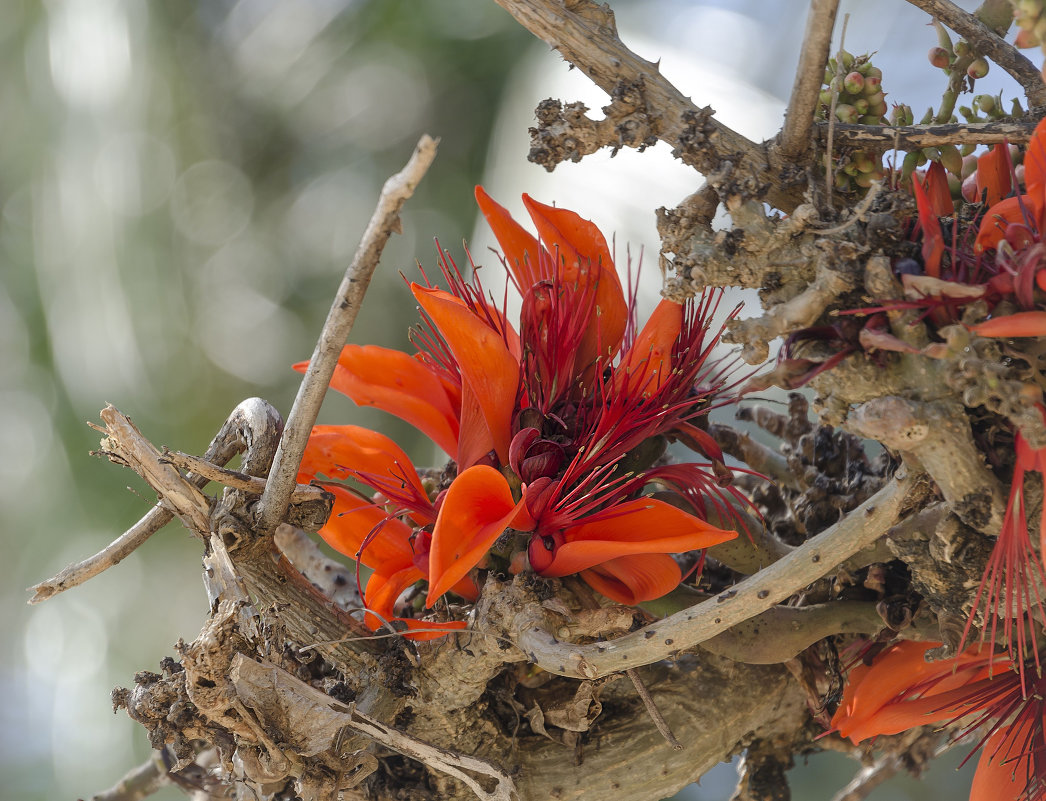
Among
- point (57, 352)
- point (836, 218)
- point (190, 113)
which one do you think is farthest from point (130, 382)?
point (836, 218)

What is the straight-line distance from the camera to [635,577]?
0.33 meters

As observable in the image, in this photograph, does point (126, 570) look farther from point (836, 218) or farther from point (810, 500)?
point (836, 218)

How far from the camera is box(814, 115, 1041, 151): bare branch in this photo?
0.30 metres

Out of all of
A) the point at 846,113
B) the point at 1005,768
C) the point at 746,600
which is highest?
the point at 846,113

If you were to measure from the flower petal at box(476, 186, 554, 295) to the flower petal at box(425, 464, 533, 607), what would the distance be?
0.10 metres

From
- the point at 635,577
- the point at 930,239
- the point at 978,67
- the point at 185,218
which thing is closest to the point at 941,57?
the point at 978,67

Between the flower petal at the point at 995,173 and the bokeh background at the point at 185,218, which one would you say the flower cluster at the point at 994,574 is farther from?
the bokeh background at the point at 185,218

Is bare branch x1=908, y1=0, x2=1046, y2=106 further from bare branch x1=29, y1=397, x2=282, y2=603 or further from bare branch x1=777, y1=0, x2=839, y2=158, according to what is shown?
bare branch x1=29, y1=397, x2=282, y2=603

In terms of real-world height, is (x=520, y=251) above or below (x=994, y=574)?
above

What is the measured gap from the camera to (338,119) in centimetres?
136

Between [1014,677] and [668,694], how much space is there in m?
0.13

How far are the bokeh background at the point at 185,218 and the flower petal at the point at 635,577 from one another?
91 centimetres

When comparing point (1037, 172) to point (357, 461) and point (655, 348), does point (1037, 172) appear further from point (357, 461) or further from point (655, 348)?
point (357, 461)

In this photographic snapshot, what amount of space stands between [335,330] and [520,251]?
116 millimetres
